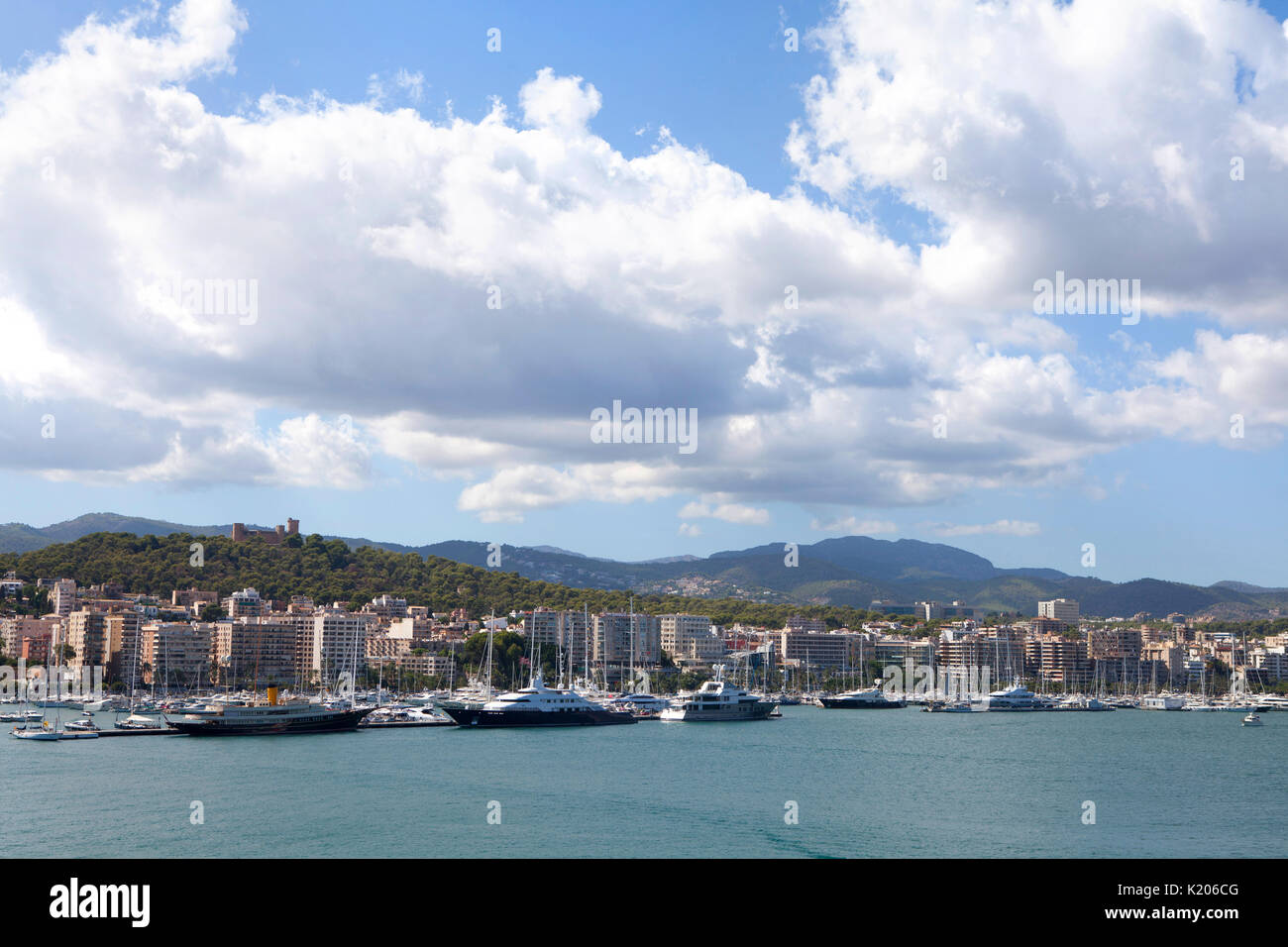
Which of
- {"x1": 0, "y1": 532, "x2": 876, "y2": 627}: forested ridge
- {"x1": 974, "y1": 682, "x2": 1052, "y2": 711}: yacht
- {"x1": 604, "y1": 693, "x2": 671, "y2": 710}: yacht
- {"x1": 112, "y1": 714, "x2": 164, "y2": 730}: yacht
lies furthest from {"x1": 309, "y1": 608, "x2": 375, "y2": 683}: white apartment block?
{"x1": 974, "y1": 682, "x2": 1052, "y2": 711}: yacht

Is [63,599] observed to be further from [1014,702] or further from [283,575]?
[1014,702]

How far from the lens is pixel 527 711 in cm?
7300

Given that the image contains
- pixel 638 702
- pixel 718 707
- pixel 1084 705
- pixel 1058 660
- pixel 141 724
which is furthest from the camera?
pixel 1058 660

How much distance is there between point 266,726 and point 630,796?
3327cm

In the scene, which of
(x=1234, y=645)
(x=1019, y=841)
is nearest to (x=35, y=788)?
(x=1019, y=841)

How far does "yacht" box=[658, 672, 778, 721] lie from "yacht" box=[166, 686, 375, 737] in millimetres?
25600

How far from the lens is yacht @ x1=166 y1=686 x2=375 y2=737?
62.6m

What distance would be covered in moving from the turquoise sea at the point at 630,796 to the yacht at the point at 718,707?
15.7m

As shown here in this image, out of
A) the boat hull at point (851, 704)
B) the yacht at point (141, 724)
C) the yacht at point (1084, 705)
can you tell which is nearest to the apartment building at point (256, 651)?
the yacht at point (141, 724)

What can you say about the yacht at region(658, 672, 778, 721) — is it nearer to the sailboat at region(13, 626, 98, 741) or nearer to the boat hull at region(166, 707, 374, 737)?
the boat hull at region(166, 707, 374, 737)

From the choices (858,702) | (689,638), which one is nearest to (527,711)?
(858,702)

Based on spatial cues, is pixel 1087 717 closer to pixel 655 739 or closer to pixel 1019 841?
pixel 655 739
